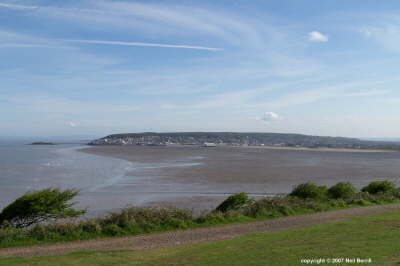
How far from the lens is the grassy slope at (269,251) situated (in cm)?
822

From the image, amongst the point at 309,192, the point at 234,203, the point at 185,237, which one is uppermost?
the point at 309,192

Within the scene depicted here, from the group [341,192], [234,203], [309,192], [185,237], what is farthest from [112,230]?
[341,192]

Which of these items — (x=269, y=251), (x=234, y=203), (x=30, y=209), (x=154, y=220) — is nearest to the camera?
(x=269, y=251)

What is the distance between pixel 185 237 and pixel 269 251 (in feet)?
11.8

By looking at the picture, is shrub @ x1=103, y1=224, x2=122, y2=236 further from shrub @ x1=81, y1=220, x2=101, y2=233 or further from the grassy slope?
the grassy slope

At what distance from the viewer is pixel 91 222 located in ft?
41.0

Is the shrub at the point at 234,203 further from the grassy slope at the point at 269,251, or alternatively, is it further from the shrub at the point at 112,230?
the shrub at the point at 112,230

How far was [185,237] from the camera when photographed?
39.4 feet

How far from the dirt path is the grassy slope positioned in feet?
2.93

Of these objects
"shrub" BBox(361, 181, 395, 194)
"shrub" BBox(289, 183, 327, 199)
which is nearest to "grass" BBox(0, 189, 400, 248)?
"shrub" BBox(289, 183, 327, 199)

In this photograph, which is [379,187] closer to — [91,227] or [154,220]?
[154,220]

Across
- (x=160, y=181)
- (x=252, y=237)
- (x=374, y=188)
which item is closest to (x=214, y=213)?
(x=252, y=237)

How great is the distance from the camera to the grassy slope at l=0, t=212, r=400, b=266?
324 inches

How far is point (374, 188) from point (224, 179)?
44.3 ft
